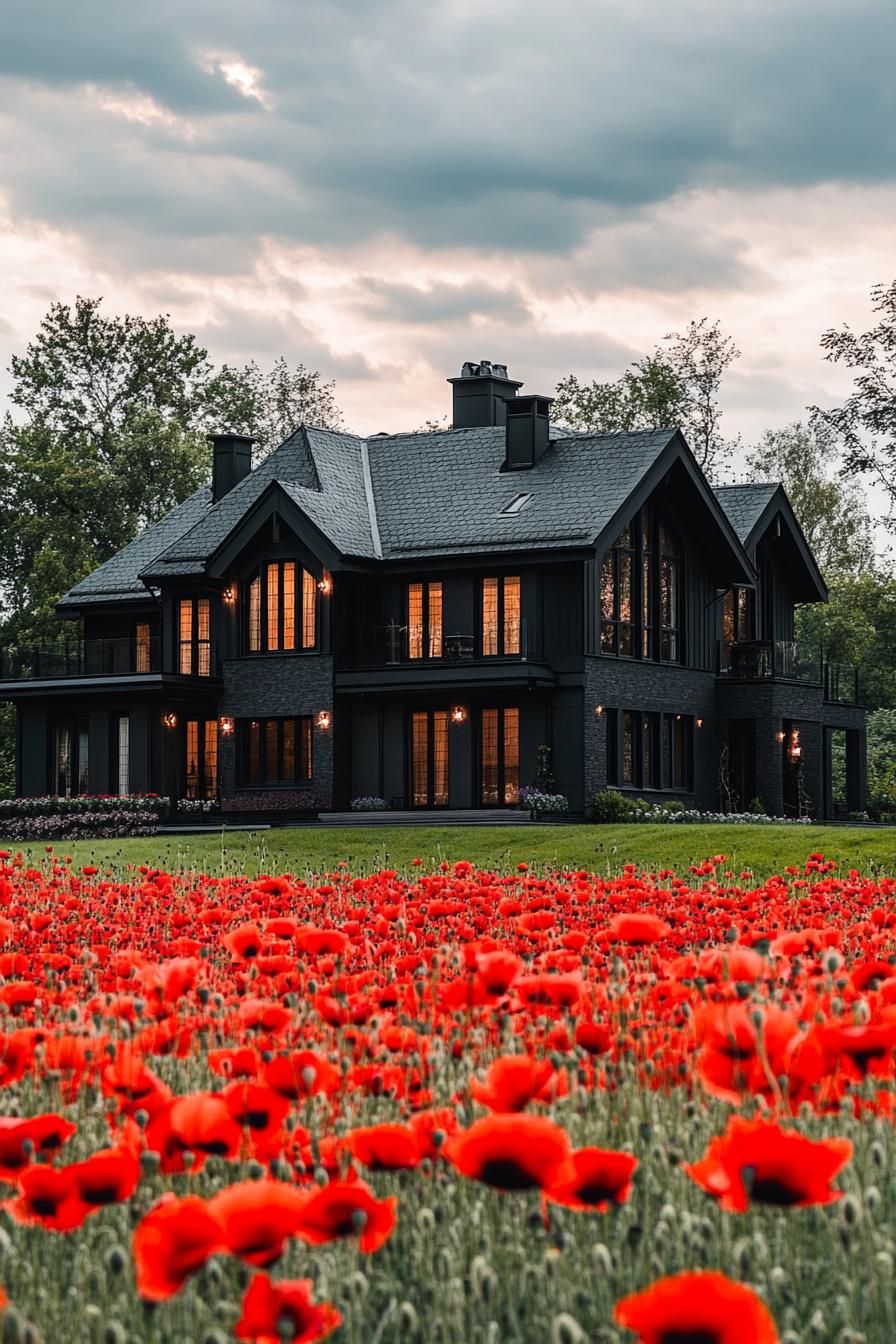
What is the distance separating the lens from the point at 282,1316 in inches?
114

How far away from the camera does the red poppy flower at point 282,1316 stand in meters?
2.90

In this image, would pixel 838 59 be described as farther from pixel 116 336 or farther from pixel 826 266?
pixel 116 336

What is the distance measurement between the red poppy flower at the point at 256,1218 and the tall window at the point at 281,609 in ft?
126

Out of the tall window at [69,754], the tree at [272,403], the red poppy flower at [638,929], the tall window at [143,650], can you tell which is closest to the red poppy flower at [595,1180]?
the red poppy flower at [638,929]

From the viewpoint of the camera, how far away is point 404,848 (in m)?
30.3

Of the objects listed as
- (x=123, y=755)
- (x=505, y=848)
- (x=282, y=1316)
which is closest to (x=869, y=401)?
(x=505, y=848)

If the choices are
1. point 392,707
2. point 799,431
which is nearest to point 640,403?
point 799,431

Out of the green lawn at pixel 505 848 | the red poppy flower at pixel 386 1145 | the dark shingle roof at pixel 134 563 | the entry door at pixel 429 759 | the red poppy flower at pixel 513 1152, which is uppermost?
the dark shingle roof at pixel 134 563

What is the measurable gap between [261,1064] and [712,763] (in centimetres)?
3994

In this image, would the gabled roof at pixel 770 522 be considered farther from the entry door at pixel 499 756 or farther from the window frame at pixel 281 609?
the window frame at pixel 281 609

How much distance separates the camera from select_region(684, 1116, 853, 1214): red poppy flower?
3162 millimetres

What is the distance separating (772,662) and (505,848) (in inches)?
660

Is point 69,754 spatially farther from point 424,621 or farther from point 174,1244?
point 174,1244

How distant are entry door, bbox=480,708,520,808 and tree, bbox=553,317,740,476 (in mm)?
24079
